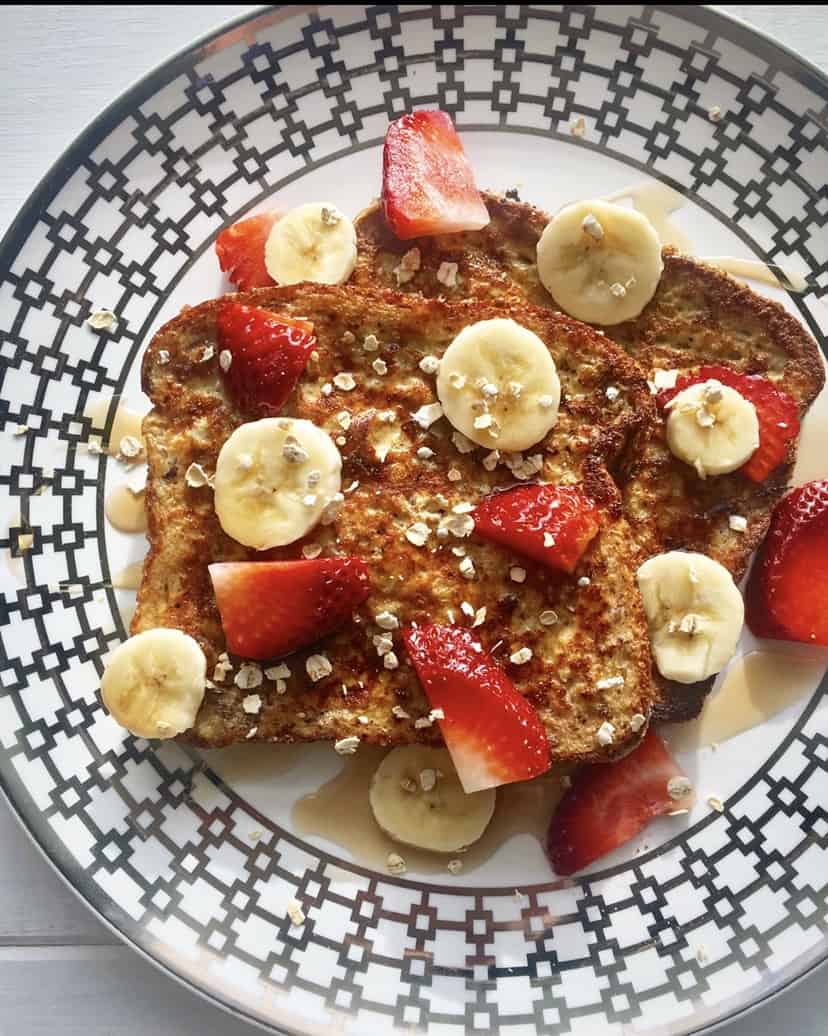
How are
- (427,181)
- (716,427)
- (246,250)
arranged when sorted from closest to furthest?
1. (716,427)
2. (427,181)
3. (246,250)

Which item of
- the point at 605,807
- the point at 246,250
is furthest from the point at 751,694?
the point at 246,250

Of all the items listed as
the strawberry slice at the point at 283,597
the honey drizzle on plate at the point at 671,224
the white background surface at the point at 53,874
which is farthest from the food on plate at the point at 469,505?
the white background surface at the point at 53,874

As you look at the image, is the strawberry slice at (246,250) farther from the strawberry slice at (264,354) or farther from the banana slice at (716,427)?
the banana slice at (716,427)

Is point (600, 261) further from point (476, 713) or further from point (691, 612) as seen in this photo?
point (476, 713)

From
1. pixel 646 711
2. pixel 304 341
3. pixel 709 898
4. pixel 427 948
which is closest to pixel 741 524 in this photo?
pixel 646 711

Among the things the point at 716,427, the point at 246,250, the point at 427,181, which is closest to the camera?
the point at 716,427

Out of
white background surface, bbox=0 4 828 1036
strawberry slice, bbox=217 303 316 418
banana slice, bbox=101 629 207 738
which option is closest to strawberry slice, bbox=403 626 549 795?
banana slice, bbox=101 629 207 738

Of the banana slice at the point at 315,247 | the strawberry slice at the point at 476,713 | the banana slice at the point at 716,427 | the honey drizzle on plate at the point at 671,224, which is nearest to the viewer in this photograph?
the strawberry slice at the point at 476,713
